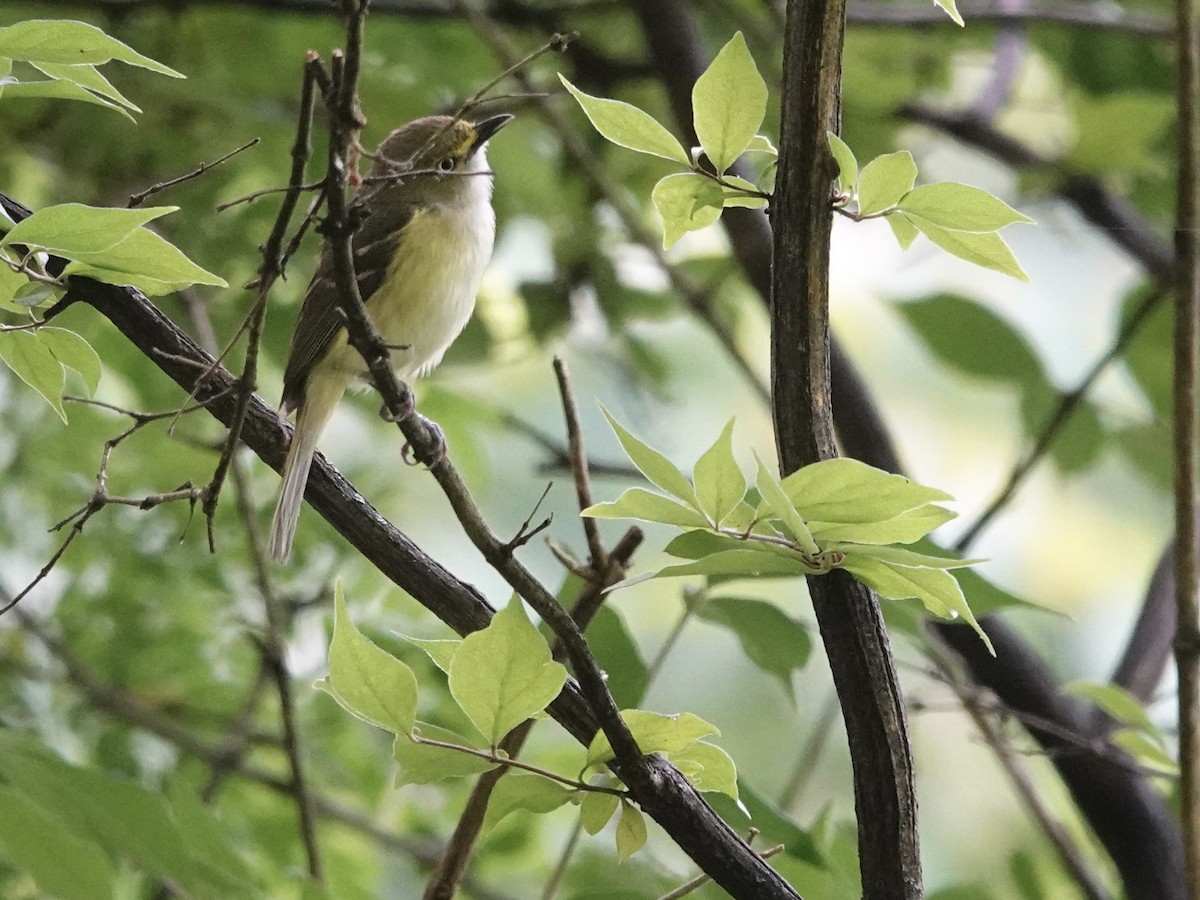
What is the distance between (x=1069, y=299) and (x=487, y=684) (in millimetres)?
3485

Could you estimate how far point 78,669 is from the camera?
212 cm

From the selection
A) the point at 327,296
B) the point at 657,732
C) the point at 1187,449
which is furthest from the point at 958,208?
the point at 327,296

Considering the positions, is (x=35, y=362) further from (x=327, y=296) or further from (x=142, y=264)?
(x=327, y=296)

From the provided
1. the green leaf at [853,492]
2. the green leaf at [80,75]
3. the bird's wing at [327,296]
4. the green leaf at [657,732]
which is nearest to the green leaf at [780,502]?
the green leaf at [853,492]

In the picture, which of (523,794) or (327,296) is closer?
(523,794)

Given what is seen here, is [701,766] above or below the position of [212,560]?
below

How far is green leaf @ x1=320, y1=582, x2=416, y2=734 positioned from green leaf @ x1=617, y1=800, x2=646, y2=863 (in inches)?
7.1

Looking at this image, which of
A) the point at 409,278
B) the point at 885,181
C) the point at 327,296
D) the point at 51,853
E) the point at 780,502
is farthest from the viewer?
the point at 409,278

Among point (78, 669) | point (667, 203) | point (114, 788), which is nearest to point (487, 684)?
point (667, 203)

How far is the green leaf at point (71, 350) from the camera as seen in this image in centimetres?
93

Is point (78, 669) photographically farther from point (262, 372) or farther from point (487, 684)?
point (487, 684)

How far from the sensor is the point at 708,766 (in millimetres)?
896

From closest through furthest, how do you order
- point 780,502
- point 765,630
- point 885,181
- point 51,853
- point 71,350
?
point 780,502 < point 885,181 < point 71,350 < point 51,853 < point 765,630

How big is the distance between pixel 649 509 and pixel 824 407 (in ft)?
0.54
